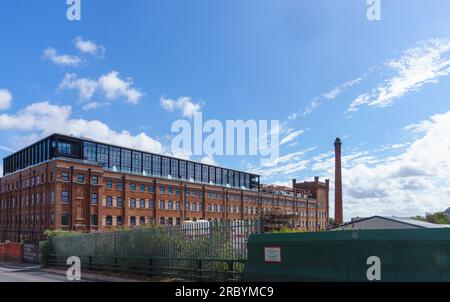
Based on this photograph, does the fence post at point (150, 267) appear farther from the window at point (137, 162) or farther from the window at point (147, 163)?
the window at point (147, 163)

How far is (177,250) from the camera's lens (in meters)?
17.7

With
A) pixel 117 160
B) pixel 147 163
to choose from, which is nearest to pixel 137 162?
pixel 147 163

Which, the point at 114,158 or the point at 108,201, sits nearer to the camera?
the point at 108,201

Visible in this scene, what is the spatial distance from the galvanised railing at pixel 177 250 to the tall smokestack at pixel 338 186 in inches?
1678

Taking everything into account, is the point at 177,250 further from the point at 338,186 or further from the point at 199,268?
the point at 338,186

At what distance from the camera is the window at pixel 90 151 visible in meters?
67.0

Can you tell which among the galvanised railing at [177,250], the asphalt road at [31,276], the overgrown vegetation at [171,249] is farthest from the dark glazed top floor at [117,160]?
the galvanised railing at [177,250]

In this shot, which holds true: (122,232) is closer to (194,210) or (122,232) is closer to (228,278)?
(228,278)

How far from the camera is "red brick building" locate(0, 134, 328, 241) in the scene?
192ft

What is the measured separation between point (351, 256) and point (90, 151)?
61.7 meters

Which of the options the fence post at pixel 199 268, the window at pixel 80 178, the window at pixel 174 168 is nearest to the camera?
the fence post at pixel 199 268

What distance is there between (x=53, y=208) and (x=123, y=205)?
11400mm

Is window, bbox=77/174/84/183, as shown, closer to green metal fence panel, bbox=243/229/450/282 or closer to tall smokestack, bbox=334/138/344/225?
tall smokestack, bbox=334/138/344/225
